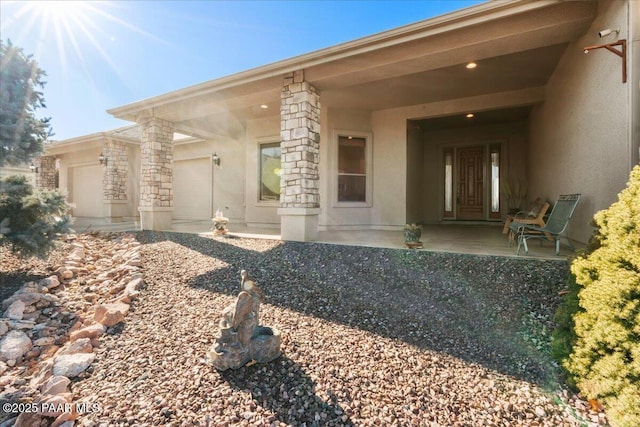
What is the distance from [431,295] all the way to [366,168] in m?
5.15

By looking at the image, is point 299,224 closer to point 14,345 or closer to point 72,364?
point 72,364

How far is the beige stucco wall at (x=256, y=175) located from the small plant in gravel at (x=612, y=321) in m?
7.04

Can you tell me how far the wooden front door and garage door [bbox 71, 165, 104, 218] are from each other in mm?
13546

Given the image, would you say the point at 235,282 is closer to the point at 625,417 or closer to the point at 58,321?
the point at 58,321

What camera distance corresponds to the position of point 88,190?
40.1 feet

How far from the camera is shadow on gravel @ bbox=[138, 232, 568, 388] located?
92.2 inches

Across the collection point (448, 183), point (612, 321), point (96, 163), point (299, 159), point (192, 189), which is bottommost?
point (612, 321)

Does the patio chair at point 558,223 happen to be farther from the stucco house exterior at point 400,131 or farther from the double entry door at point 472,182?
the double entry door at point 472,182

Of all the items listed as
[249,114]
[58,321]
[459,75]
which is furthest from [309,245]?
[249,114]

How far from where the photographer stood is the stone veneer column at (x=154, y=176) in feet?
24.3

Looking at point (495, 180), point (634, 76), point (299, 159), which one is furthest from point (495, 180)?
point (299, 159)

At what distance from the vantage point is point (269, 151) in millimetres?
8570

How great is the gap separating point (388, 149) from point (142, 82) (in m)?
7.01

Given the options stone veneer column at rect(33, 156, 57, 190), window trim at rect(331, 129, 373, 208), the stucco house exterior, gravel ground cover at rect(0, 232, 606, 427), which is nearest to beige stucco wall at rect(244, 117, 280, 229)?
the stucco house exterior
